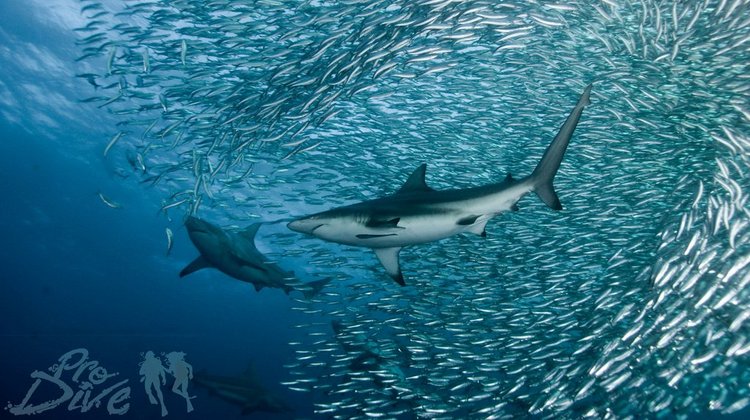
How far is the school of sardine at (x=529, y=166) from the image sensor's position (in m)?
6.47

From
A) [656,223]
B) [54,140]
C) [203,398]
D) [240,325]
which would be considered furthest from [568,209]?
[240,325]

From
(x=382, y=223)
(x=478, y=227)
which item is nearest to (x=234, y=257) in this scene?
(x=382, y=223)

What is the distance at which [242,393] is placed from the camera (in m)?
14.3

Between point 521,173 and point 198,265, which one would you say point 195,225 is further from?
point 521,173

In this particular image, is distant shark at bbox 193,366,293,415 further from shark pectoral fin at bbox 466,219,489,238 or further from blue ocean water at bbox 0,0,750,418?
shark pectoral fin at bbox 466,219,489,238

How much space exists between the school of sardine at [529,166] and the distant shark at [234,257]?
33.5 inches

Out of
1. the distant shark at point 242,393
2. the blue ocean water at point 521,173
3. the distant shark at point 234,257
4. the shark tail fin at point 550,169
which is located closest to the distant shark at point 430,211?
the shark tail fin at point 550,169

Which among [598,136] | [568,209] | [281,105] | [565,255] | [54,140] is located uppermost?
[54,140]

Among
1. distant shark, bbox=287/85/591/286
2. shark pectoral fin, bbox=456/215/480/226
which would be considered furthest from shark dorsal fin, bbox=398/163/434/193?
shark pectoral fin, bbox=456/215/480/226

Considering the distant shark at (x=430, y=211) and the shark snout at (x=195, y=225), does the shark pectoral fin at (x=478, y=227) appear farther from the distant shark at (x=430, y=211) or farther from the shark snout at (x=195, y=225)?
the shark snout at (x=195, y=225)

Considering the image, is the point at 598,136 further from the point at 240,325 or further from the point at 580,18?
the point at 240,325

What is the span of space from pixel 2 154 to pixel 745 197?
3444 centimetres

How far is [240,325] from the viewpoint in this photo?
171 feet

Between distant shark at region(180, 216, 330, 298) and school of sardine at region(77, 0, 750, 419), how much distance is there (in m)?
0.85
